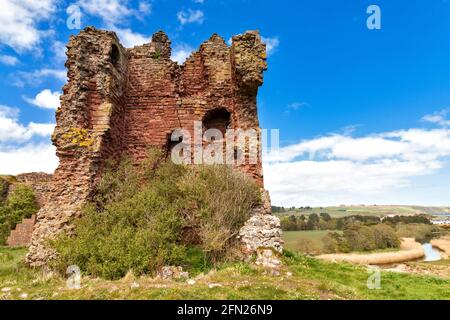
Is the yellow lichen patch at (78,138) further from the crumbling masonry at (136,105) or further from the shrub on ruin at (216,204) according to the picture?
the shrub on ruin at (216,204)

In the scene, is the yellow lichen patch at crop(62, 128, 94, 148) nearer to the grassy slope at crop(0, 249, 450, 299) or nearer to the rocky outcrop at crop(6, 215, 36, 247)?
the grassy slope at crop(0, 249, 450, 299)

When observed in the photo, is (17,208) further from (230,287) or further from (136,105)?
(230,287)

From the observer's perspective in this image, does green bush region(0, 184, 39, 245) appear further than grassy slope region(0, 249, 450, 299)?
Yes

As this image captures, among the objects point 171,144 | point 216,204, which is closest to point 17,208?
point 171,144

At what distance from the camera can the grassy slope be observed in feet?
18.2

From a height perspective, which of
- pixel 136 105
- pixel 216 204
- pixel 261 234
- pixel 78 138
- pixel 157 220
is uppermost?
pixel 136 105

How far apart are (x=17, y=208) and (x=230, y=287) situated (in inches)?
891

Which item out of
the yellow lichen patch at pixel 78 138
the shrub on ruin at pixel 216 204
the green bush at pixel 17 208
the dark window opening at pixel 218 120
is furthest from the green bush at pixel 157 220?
the green bush at pixel 17 208

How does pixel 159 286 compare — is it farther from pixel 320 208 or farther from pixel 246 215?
pixel 320 208

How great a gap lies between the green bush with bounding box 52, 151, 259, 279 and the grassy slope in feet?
2.65

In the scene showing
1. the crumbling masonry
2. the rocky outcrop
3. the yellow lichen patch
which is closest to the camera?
the crumbling masonry

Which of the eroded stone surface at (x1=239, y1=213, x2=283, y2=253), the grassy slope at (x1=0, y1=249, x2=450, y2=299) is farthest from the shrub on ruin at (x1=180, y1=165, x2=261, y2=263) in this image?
the grassy slope at (x1=0, y1=249, x2=450, y2=299)

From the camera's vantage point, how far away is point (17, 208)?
23.0 meters

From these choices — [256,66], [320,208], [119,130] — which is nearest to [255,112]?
[256,66]
